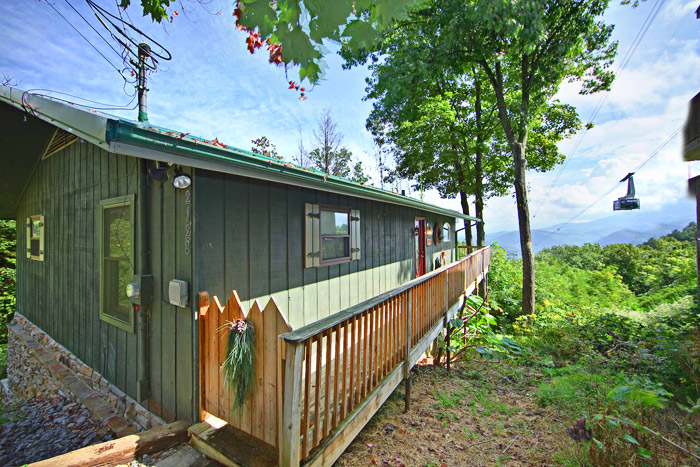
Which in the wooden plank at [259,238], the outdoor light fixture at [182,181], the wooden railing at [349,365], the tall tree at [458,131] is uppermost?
the tall tree at [458,131]

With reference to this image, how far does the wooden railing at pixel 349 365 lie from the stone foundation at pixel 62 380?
1731mm

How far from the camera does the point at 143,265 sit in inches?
112

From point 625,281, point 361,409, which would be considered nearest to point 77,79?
point 361,409

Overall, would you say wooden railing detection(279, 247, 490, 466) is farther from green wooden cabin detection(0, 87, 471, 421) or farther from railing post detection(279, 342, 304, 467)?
green wooden cabin detection(0, 87, 471, 421)

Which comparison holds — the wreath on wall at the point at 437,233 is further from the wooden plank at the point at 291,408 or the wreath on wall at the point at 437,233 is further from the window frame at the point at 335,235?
the wooden plank at the point at 291,408

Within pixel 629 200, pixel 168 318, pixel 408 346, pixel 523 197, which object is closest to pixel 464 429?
pixel 408 346

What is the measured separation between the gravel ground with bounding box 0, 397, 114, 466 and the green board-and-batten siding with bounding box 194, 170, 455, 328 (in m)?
2.28

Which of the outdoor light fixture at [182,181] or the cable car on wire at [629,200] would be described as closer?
the outdoor light fixture at [182,181]

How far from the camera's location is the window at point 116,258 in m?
3.12

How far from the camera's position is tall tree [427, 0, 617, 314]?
6.83 metres

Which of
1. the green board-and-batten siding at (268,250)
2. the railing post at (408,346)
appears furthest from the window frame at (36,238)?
the railing post at (408,346)

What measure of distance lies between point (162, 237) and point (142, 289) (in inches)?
21.2

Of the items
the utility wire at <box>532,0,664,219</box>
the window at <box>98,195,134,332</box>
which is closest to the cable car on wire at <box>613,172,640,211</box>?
the utility wire at <box>532,0,664,219</box>

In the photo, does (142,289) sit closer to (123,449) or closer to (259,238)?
(259,238)
